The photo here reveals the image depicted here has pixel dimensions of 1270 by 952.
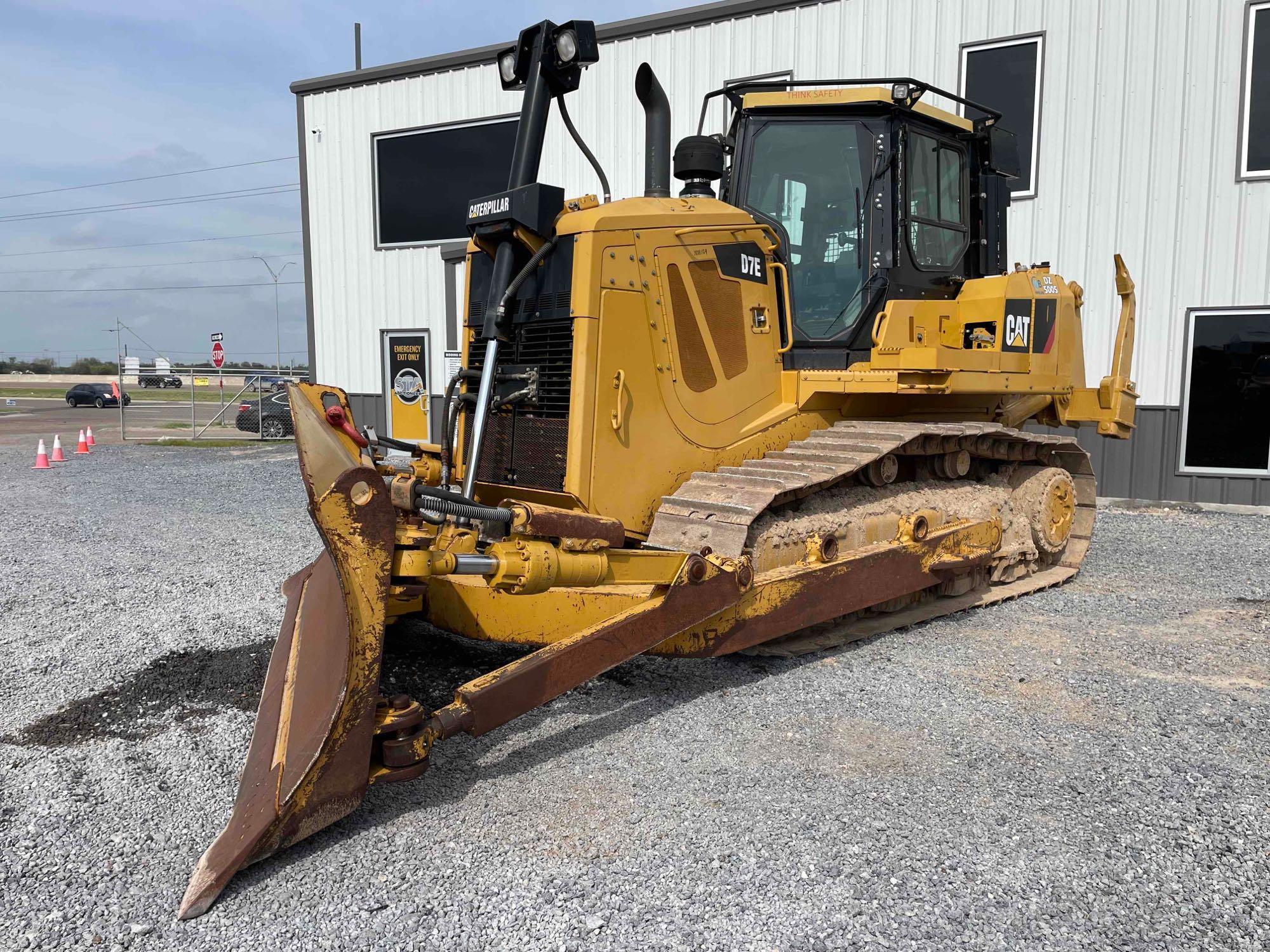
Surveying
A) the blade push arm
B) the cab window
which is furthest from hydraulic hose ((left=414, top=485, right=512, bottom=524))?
the blade push arm

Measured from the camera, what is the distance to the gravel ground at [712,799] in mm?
2629

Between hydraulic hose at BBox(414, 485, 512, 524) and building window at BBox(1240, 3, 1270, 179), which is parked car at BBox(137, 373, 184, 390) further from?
hydraulic hose at BBox(414, 485, 512, 524)

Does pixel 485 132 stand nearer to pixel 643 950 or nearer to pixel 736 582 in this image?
pixel 736 582

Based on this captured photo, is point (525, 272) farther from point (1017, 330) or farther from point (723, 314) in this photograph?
point (1017, 330)

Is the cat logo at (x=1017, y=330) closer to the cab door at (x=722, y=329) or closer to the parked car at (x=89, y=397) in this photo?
the cab door at (x=722, y=329)

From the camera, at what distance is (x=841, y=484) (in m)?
5.19

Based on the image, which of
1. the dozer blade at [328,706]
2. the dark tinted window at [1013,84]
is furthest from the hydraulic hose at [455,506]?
the dark tinted window at [1013,84]

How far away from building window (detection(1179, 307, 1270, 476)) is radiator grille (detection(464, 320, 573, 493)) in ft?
29.4

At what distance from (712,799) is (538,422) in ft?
6.91

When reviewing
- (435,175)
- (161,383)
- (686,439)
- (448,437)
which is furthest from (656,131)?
(161,383)

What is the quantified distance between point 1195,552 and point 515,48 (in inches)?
269

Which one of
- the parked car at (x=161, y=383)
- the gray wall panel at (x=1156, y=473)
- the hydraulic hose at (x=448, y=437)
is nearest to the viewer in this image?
the hydraulic hose at (x=448, y=437)

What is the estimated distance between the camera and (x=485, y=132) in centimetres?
1464

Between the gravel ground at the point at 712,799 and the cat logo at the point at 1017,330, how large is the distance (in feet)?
5.77
